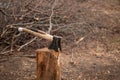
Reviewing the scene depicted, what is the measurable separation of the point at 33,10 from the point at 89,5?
276 cm

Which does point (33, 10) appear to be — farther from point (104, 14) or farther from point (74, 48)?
point (104, 14)

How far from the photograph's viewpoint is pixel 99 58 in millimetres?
4738

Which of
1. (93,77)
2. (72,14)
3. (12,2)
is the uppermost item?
(12,2)

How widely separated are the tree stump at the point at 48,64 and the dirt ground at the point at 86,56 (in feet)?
3.10

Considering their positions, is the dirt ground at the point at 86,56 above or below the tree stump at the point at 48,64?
below

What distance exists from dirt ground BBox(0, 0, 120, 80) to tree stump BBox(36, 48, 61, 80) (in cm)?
A: 95

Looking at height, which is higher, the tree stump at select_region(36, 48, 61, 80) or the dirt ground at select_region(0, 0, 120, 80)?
the tree stump at select_region(36, 48, 61, 80)

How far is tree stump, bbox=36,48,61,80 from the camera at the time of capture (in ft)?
9.81

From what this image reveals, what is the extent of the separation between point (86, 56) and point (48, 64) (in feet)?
6.23

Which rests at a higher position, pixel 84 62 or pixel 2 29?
pixel 2 29

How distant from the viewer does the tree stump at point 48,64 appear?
9.81ft

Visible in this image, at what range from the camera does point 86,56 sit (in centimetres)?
483

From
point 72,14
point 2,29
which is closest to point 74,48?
point 2,29

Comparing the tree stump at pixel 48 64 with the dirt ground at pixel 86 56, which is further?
the dirt ground at pixel 86 56
